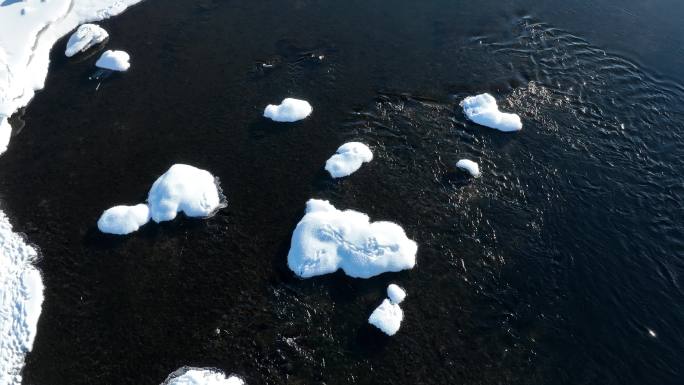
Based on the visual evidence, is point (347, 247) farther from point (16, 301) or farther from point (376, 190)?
point (16, 301)

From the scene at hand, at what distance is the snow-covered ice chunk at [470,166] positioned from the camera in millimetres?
21062

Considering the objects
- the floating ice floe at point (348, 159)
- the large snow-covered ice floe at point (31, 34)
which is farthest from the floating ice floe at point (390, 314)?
the large snow-covered ice floe at point (31, 34)

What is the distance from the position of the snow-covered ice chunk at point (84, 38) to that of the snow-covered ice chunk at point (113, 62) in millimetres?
1501

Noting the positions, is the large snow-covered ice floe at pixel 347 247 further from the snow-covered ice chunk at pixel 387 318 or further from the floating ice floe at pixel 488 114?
the floating ice floe at pixel 488 114

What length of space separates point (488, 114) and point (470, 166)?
3.57 metres

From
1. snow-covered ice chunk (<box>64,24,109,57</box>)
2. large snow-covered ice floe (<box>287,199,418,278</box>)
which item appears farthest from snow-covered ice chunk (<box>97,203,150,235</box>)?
snow-covered ice chunk (<box>64,24,109,57</box>)

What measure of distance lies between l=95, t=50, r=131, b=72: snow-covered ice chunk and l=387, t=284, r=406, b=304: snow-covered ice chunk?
18.1 meters

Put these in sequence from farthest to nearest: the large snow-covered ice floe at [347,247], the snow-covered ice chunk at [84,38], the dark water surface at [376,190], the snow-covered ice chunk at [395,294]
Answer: the snow-covered ice chunk at [84,38] < the large snow-covered ice floe at [347,247] < the snow-covered ice chunk at [395,294] < the dark water surface at [376,190]

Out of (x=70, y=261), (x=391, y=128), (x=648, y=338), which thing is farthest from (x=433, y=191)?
(x=70, y=261)

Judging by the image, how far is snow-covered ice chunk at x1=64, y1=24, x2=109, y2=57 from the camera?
2579 centimetres

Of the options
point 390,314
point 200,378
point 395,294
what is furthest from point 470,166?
point 200,378

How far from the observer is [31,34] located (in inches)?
1051

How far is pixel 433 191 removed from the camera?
20.4 metres

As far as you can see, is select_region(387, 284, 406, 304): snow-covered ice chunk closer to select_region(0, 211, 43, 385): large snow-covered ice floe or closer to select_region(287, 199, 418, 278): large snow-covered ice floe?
select_region(287, 199, 418, 278): large snow-covered ice floe
